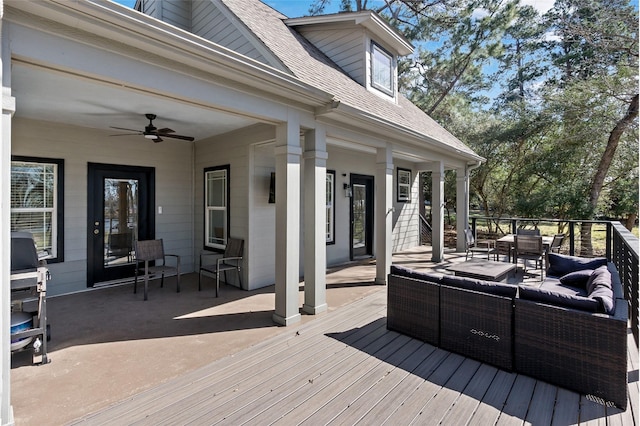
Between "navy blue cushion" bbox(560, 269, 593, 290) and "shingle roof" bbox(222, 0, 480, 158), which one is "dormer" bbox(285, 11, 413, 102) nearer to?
"shingle roof" bbox(222, 0, 480, 158)

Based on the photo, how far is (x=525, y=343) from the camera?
109 inches

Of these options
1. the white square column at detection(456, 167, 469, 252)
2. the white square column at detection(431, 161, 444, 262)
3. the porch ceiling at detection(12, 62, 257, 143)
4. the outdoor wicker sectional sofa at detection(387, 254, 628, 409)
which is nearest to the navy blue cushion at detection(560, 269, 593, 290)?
the outdoor wicker sectional sofa at detection(387, 254, 628, 409)

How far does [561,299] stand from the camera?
267 centimetres

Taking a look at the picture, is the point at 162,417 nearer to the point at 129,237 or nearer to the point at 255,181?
the point at 255,181

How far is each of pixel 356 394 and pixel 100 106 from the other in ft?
14.4

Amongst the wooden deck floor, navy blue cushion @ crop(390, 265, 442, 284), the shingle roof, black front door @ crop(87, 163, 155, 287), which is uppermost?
the shingle roof

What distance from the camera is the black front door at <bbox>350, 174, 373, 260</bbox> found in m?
8.17

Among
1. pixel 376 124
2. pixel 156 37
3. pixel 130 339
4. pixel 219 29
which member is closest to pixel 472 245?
pixel 376 124

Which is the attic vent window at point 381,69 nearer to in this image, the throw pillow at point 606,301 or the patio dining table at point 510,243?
the patio dining table at point 510,243

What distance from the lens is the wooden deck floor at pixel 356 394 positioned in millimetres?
2238

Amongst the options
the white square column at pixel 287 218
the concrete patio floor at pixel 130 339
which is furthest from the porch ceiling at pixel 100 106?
the concrete patio floor at pixel 130 339

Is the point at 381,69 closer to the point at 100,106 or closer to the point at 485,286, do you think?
the point at 100,106

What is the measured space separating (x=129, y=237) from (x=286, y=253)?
3.73 metres

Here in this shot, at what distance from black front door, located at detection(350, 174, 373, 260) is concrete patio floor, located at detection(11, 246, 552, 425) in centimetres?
261
